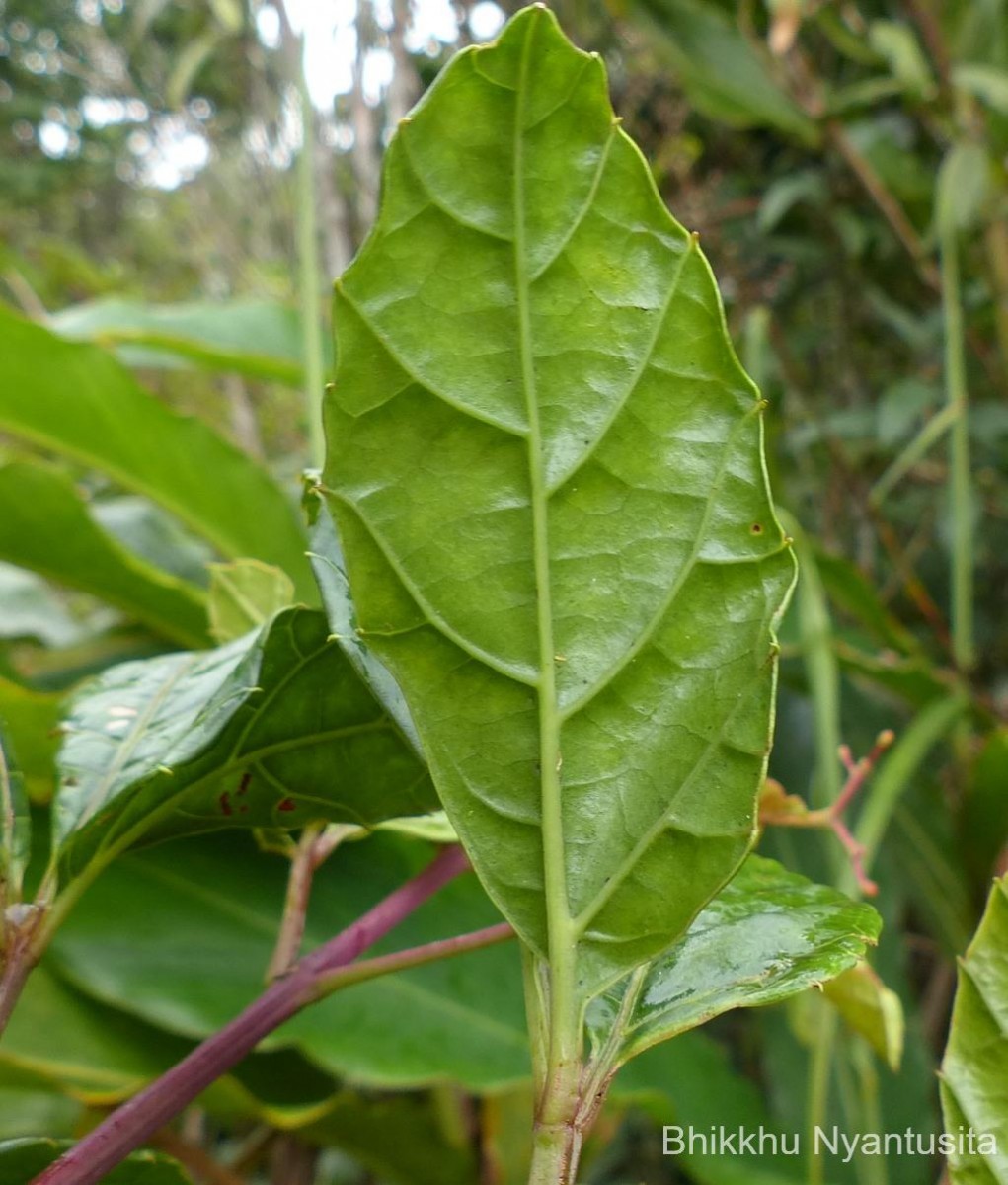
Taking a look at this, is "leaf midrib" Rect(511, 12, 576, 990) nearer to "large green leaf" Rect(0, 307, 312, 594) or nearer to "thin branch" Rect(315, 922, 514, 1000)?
"thin branch" Rect(315, 922, 514, 1000)

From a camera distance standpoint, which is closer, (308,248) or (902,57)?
(308,248)

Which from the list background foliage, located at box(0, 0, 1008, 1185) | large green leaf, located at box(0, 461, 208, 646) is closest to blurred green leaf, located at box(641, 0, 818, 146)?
background foliage, located at box(0, 0, 1008, 1185)

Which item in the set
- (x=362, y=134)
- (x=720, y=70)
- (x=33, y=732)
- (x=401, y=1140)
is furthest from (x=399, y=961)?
(x=720, y=70)

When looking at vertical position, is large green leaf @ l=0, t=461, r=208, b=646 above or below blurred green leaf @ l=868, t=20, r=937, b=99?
below

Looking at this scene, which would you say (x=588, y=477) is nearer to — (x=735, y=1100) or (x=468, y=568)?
(x=468, y=568)

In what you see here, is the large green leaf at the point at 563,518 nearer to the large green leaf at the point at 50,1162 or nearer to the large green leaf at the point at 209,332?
the large green leaf at the point at 50,1162

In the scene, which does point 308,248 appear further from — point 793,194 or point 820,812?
point 793,194
